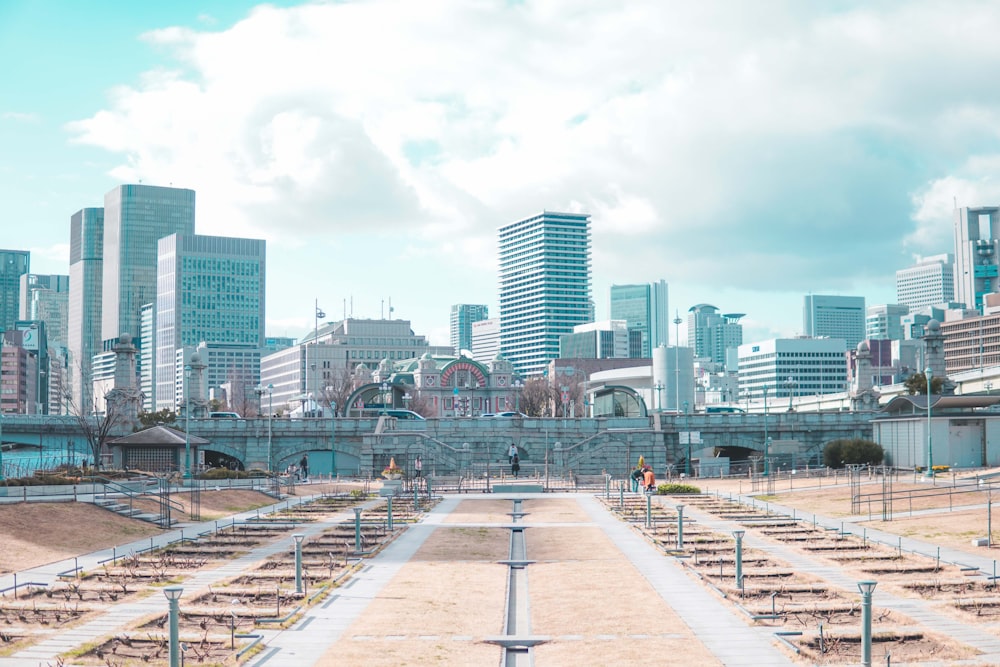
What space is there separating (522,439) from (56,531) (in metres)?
60.3

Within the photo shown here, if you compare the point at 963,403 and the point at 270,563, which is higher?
the point at 963,403

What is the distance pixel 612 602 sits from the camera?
27734 millimetres

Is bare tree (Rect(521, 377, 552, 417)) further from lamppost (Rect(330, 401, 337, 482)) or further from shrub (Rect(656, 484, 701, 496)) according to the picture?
shrub (Rect(656, 484, 701, 496))

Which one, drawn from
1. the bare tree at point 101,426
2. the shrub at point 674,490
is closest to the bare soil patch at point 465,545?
the shrub at point 674,490

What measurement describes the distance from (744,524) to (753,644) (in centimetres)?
2610

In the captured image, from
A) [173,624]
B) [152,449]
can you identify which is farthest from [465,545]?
[152,449]

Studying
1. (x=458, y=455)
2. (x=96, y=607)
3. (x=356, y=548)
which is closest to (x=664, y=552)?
(x=356, y=548)

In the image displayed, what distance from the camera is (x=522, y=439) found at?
Result: 97938mm

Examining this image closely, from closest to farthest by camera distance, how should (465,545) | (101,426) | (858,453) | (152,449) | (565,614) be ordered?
(565,614) < (465,545) < (152,449) < (858,453) < (101,426)

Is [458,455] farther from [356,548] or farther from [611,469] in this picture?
[356,548]

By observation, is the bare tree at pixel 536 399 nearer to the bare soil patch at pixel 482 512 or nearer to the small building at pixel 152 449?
the small building at pixel 152 449

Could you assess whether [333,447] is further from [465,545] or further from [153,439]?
[465,545]

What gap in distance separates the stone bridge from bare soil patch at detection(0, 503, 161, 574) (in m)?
49.2

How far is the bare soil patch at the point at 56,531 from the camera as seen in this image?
3569 centimetres
